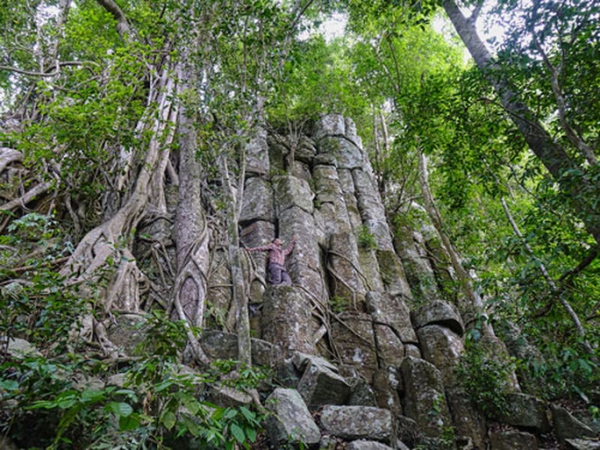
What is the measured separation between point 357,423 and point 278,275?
3516mm

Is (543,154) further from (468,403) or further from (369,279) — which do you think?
(369,279)

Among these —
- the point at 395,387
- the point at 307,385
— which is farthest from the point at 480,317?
the point at 395,387

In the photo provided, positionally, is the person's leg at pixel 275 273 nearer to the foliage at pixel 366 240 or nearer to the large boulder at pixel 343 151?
the foliage at pixel 366 240

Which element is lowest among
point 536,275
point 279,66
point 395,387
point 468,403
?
point 468,403

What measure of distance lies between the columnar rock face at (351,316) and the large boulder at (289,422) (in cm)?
1

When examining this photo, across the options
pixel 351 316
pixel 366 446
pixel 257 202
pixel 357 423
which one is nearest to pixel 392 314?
pixel 351 316

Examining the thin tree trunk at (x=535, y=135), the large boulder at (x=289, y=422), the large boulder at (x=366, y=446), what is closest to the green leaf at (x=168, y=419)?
the large boulder at (x=289, y=422)

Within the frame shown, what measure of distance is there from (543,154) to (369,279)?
207 inches

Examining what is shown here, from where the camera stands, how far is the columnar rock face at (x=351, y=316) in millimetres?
4586

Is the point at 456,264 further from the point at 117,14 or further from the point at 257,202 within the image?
the point at 117,14

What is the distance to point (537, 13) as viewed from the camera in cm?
367

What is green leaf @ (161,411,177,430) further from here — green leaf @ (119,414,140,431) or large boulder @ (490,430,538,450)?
large boulder @ (490,430,538,450)

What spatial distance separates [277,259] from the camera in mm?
7352

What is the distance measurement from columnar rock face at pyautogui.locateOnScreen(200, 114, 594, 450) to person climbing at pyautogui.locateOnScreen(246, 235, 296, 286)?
184 mm
